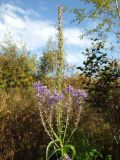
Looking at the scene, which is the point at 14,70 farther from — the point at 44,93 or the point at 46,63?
the point at 44,93

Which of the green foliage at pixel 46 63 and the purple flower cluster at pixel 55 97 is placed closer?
the purple flower cluster at pixel 55 97

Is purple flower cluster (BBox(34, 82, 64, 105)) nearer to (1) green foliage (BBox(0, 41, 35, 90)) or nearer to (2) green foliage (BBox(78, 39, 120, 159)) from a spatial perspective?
(2) green foliage (BBox(78, 39, 120, 159))

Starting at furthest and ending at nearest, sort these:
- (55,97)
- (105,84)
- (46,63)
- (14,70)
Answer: (46,63), (14,70), (105,84), (55,97)

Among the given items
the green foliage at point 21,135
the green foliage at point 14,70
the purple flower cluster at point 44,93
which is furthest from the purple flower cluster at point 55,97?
the green foliage at point 14,70

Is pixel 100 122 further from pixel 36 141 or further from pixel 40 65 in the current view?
pixel 40 65

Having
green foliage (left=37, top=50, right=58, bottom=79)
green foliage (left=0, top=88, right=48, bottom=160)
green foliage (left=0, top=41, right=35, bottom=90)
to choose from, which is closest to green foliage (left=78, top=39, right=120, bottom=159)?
green foliage (left=0, top=88, right=48, bottom=160)

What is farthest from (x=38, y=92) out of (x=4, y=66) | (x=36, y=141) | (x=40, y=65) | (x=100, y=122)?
(x=40, y=65)

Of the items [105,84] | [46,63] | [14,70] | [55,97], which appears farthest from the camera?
[46,63]

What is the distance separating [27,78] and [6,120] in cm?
1591

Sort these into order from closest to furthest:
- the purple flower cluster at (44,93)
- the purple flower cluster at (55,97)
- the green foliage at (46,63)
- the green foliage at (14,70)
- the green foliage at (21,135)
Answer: the purple flower cluster at (55,97) < the purple flower cluster at (44,93) < the green foliage at (21,135) < the green foliage at (14,70) < the green foliage at (46,63)

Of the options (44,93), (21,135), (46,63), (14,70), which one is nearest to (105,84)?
(21,135)

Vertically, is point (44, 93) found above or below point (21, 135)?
above

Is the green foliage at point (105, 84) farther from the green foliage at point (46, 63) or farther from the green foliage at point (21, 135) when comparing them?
the green foliage at point (46, 63)

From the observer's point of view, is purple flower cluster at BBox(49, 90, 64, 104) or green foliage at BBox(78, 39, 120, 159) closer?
purple flower cluster at BBox(49, 90, 64, 104)
